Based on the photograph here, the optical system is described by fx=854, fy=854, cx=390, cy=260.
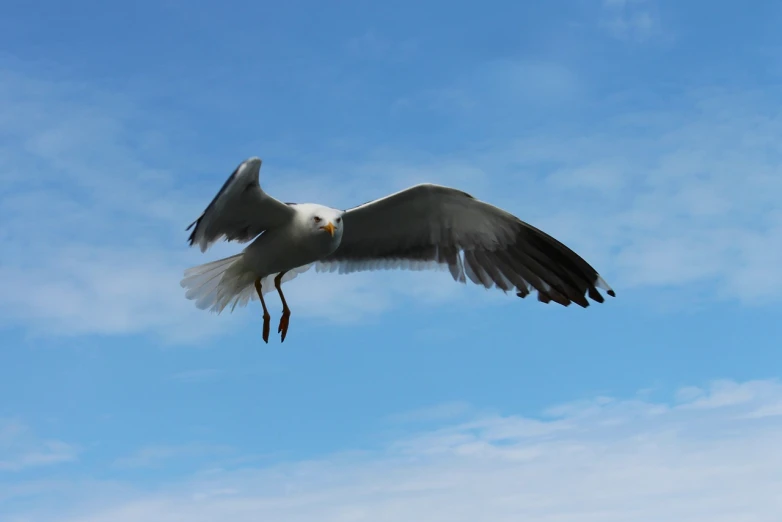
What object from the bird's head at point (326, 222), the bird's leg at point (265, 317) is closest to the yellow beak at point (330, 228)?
the bird's head at point (326, 222)

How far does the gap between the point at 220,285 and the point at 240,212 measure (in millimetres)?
1192

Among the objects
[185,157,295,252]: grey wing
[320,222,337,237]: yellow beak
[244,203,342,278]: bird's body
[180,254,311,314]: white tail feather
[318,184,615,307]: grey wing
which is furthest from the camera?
[318,184,615,307]: grey wing

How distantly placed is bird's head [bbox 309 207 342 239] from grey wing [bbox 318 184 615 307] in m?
1.10

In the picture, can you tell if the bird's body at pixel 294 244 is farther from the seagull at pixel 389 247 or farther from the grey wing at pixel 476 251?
the grey wing at pixel 476 251

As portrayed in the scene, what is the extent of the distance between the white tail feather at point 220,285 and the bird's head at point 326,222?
1226mm

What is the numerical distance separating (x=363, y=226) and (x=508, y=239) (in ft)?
5.30

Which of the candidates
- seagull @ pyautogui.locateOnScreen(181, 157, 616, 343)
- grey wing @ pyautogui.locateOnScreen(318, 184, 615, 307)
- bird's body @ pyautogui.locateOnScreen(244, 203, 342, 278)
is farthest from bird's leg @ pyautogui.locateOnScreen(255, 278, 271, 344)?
grey wing @ pyautogui.locateOnScreen(318, 184, 615, 307)

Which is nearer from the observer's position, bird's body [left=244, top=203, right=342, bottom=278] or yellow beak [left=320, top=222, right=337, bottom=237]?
yellow beak [left=320, top=222, right=337, bottom=237]

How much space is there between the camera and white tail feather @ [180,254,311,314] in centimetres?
848

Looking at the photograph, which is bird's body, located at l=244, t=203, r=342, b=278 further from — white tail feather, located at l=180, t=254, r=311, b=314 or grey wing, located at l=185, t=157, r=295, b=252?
white tail feather, located at l=180, t=254, r=311, b=314

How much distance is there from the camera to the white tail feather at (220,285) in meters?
8.48

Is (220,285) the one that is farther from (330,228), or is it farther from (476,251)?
(476,251)

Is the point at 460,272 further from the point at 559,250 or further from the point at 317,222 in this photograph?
the point at 317,222

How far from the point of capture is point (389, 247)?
9.16 m
